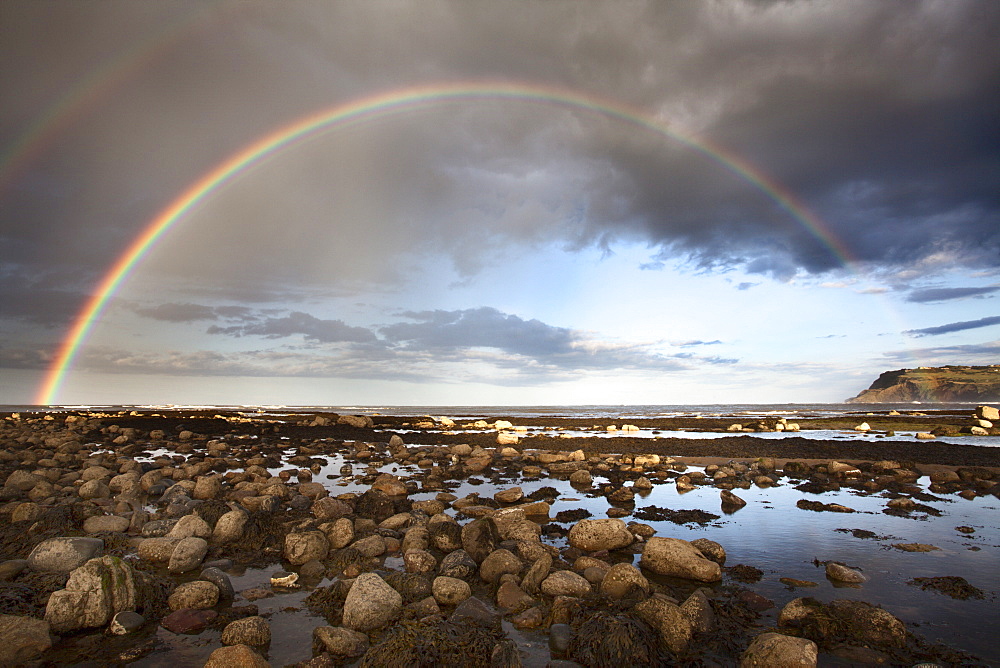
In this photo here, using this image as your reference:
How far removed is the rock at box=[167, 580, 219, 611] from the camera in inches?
341

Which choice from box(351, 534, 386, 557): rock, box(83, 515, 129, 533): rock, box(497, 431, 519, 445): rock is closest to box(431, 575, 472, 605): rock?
box(351, 534, 386, 557): rock

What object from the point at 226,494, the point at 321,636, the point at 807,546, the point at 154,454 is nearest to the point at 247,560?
the point at 321,636

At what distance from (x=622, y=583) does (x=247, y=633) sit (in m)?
6.45

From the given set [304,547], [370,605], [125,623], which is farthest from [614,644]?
[125,623]

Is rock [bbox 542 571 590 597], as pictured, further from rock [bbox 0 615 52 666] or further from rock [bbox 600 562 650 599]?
rock [bbox 0 615 52 666]

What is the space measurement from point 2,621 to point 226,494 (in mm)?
10939

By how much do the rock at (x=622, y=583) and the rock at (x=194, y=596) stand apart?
7.21 m

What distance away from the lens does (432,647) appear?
271 inches

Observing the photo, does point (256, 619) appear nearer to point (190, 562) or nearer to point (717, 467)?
point (190, 562)

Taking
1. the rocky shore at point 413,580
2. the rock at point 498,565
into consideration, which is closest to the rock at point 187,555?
the rocky shore at point 413,580

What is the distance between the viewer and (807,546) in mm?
12523

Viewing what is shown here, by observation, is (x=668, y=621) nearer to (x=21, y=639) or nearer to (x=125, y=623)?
(x=125, y=623)

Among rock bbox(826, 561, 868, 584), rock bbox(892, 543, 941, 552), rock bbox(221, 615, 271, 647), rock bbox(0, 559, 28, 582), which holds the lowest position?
rock bbox(892, 543, 941, 552)

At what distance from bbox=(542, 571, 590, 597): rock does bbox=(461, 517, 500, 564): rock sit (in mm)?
2179
